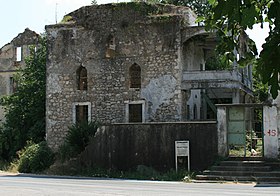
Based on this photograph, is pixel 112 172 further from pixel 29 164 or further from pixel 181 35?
pixel 181 35

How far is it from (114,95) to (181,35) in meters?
5.51

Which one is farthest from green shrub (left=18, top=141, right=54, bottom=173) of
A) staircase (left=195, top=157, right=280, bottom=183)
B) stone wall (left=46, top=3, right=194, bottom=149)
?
staircase (left=195, top=157, right=280, bottom=183)

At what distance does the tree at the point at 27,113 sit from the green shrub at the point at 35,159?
3.48 metres

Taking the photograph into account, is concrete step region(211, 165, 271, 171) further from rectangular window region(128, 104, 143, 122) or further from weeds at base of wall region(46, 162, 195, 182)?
rectangular window region(128, 104, 143, 122)

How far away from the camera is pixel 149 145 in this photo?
27.2 m

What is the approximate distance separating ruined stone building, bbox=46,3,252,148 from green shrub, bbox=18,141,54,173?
5.22ft

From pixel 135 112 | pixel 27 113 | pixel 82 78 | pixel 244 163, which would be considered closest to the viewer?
pixel 244 163

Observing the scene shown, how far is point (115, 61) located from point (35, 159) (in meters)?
7.63

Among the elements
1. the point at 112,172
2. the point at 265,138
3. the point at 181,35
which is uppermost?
the point at 181,35

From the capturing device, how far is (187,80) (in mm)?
31281

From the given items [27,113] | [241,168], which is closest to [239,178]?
[241,168]

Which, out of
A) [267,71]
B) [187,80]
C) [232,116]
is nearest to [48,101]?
[187,80]

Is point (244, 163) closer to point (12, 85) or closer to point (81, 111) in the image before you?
point (81, 111)

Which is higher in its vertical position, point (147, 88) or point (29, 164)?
point (147, 88)
